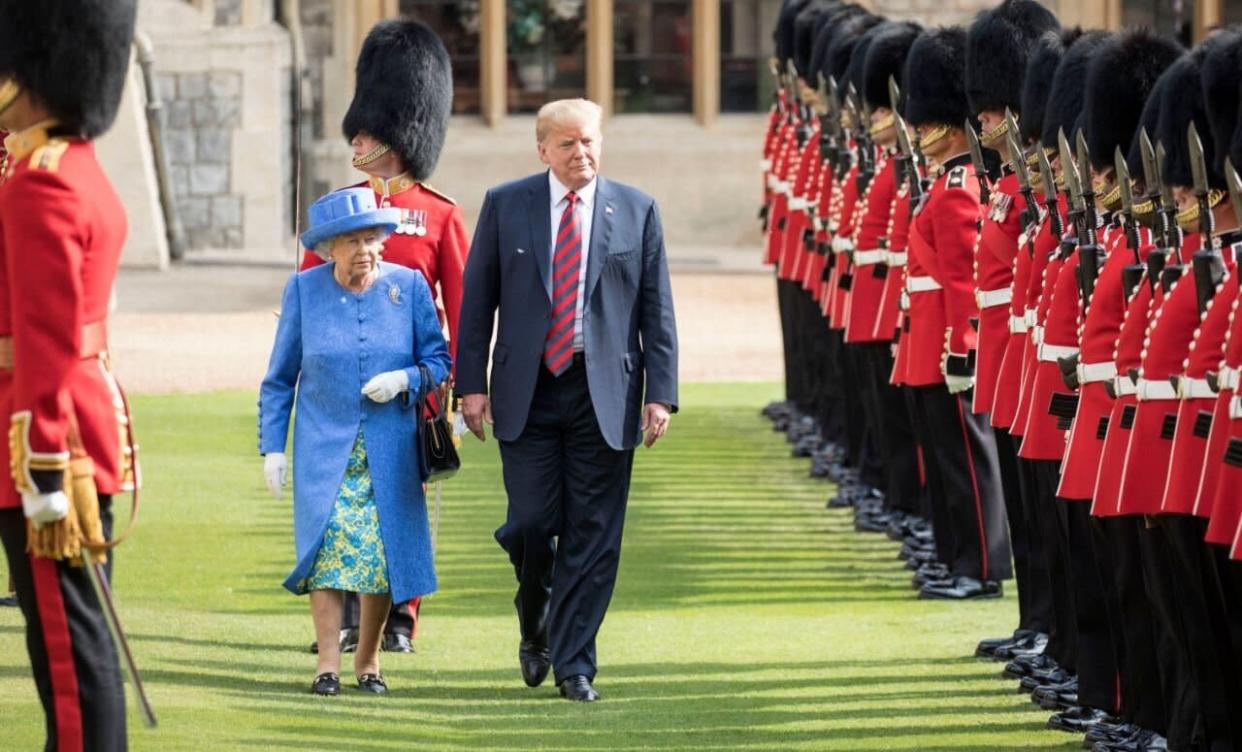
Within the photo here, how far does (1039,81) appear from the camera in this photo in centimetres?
738

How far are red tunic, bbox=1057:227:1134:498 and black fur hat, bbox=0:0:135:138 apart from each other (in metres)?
2.14

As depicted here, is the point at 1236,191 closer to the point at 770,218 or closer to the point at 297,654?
the point at 297,654

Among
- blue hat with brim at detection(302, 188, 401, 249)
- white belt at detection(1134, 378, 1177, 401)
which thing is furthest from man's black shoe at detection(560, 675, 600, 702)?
white belt at detection(1134, 378, 1177, 401)

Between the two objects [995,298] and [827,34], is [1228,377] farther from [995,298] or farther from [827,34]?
[827,34]

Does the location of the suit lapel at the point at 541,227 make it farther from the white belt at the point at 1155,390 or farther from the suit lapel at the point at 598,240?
the white belt at the point at 1155,390

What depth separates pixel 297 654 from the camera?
7.21m

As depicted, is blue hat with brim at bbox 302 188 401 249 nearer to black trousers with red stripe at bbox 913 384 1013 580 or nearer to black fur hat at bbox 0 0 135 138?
black fur hat at bbox 0 0 135 138

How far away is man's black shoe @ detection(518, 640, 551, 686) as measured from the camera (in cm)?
676

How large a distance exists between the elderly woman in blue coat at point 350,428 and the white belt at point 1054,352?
1.38m

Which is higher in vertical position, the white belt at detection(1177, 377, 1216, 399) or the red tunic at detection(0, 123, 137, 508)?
the red tunic at detection(0, 123, 137, 508)

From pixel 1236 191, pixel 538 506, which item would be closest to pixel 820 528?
pixel 538 506

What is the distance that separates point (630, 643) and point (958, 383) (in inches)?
47.8

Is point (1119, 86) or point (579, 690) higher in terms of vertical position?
point (1119, 86)

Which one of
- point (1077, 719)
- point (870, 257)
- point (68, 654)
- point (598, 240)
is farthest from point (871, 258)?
point (68, 654)
